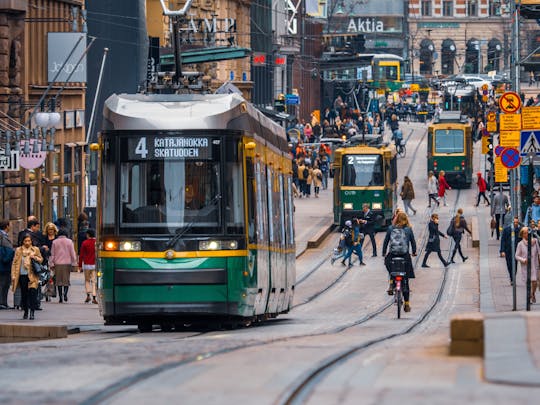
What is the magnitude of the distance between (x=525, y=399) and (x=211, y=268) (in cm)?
952

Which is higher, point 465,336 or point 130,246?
point 130,246

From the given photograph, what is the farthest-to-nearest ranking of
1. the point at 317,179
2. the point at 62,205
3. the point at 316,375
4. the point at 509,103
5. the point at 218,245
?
1. the point at 317,179
2. the point at 62,205
3. the point at 509,103
4. the point at 218,245
5. the point at 316,375

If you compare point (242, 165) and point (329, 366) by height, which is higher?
point (242, 165)

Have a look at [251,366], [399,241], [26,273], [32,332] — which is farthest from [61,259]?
[251,366]

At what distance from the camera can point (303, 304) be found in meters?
35.2

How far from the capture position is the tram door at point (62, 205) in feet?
134

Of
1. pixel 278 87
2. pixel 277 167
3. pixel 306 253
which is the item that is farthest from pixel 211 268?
pixel 278 87

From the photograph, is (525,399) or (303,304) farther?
(303,304)

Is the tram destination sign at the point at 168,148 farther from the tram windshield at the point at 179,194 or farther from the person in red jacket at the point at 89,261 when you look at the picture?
the person in red jacket at the point at 89,261

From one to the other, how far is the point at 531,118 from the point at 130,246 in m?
14.7

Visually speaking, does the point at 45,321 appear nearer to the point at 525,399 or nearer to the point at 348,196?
the point at 525,399

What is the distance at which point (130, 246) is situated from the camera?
20297 millimetres

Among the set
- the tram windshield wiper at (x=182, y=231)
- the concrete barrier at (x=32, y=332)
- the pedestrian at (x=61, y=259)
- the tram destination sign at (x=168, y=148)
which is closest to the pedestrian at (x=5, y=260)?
the pedestrian at (x=61, y=259)

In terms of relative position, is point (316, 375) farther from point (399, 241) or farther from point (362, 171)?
point (362, 171)
